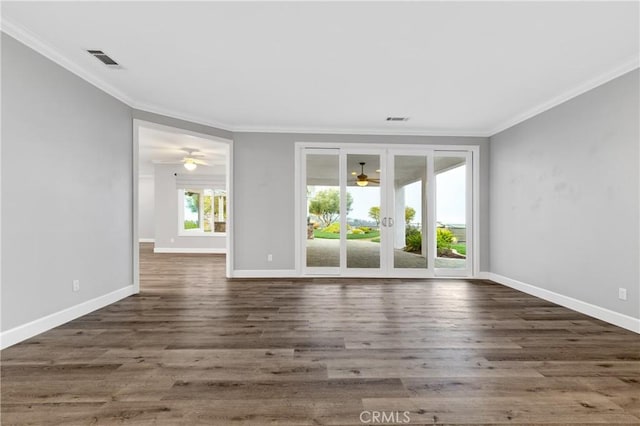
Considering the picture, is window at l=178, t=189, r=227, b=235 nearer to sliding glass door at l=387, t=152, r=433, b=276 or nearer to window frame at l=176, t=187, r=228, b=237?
window frame at l=176, t=187, r=228, b=237

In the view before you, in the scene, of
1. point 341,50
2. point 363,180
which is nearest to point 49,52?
point 341,50

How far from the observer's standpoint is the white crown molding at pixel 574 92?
2.97 meters

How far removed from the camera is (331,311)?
3441 millimetres

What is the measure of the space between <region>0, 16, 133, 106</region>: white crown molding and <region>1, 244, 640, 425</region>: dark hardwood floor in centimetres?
266

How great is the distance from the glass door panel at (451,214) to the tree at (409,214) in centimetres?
46

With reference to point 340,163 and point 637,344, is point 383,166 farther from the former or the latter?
point 637,344

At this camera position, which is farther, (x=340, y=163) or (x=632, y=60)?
(x=340, y=163)

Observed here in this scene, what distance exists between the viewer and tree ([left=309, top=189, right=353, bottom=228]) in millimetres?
5461

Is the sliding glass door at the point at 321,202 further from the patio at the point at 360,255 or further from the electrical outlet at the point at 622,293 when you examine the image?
the electrical outlet at the point at 622,293

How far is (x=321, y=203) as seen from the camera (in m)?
5.46

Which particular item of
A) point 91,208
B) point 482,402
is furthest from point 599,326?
point 91,208

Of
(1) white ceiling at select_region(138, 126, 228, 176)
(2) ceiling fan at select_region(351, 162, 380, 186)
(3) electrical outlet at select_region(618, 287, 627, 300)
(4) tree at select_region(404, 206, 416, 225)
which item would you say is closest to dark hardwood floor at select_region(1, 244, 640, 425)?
(3) electrical outlet at select_region(618, 287, 627, 300)

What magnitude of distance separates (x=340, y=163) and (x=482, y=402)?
14.0 feet

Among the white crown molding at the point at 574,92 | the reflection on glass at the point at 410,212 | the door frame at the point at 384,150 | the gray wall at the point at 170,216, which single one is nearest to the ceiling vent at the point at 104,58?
the door frame at the point at 384,150
